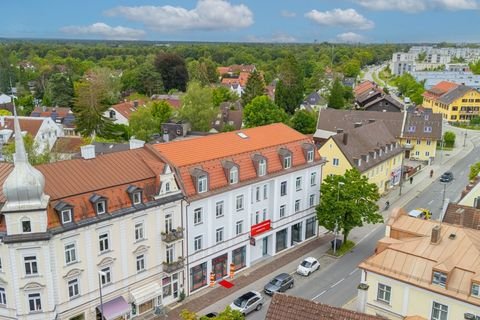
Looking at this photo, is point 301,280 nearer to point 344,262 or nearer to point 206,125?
point 344,262

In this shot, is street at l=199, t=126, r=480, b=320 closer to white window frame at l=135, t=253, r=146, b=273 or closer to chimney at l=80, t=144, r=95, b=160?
white window frame at l=135, t=253, r=146, b=273

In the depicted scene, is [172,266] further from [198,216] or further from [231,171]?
[231,171]

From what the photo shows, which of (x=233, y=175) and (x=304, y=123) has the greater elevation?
(x=233, y=175)

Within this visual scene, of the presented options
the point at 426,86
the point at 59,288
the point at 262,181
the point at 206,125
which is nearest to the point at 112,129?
the point at 206,125

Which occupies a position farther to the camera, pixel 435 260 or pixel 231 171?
pixel 231 171

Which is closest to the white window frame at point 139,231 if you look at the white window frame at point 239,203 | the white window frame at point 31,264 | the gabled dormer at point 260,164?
the white window frame at point 31,264

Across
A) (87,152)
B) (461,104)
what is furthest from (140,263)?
(461,104)

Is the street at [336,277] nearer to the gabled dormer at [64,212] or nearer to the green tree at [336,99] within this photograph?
the gabled dormer at [64,212]
